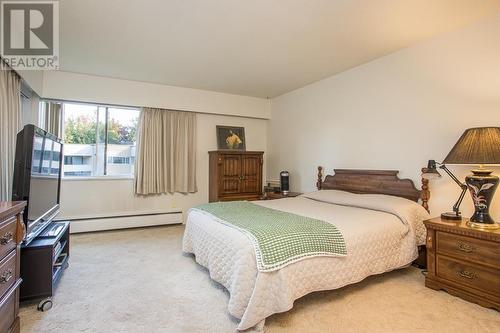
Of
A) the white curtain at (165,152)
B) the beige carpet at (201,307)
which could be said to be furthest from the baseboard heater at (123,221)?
the beige carpet at (201,307)

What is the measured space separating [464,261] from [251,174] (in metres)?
3.48

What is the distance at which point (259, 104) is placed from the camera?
5629 mm

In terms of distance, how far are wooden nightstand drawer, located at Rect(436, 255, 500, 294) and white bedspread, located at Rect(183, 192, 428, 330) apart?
0.90 feet

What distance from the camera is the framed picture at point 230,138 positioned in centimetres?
533

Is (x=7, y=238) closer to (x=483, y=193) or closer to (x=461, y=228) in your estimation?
(x=461, y=228)

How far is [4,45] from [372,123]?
4301mm

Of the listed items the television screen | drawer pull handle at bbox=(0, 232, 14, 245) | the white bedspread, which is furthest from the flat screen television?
the white bedspread

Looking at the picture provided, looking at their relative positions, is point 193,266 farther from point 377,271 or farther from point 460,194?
point 460,194

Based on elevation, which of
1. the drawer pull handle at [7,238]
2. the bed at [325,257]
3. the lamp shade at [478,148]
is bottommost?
the bed at [325,257]

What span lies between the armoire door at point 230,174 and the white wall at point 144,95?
0.99m

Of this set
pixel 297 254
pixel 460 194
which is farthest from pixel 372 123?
pixel 297 254

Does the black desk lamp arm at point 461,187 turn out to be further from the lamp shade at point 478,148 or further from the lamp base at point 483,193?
the lamp shade at point 478,148

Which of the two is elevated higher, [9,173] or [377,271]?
[9,173]

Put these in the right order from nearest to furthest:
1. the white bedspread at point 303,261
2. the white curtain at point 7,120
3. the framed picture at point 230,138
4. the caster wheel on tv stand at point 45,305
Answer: the white bedspread at point 303,261 → the caster wheel on tv stand at point 45,305 → the white curtain at point 7,120 → the framed picture at point 230,138
